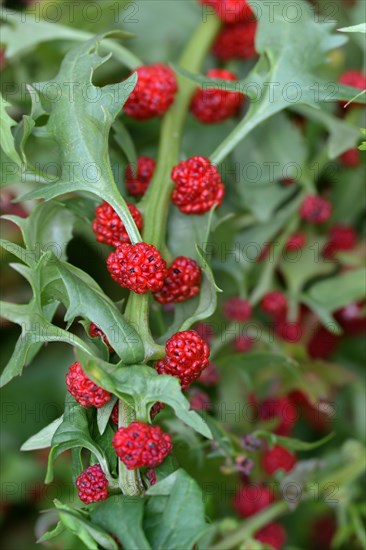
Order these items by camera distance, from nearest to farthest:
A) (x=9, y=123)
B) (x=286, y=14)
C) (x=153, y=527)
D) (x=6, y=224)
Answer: (x=153, y=527) < (x=9, y=123) < (x=286, y=14) < (x=6, y=224)

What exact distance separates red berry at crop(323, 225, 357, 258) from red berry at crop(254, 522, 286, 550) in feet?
1.41

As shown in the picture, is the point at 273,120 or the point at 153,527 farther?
the point at 273,120

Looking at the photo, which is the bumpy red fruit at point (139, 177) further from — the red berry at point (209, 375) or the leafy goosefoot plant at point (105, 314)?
the red berry at point (209, 375)

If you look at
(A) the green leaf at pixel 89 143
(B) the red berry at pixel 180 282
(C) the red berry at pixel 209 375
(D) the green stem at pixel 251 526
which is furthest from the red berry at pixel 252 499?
(A) the green leaf at pixel 89 143

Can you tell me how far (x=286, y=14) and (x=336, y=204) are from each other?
379mm

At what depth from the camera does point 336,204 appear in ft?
4.29

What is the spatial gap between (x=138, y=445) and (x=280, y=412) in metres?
0.55

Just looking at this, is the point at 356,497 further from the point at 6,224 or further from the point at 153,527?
the point at 6,224

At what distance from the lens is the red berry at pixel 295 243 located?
123 centimetres

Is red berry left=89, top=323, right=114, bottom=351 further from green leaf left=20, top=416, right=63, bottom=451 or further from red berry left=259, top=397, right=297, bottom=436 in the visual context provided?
red berry left=259, top=397, right=297, bottom=436

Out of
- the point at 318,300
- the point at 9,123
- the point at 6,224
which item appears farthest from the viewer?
the point at 6,224

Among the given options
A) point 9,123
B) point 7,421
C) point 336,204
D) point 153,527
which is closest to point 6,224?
point 7,421

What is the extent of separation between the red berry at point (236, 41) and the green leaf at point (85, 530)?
0.82 metres

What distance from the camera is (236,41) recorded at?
Result: 125 centimetres
